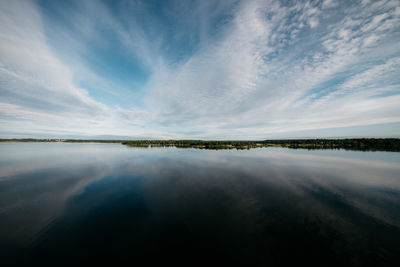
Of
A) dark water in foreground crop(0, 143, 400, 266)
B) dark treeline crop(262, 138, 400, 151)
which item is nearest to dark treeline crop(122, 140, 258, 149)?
dark treeline crop(262, 138, 400, 151)

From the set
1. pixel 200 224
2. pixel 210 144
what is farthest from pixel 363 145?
pixel 200 224

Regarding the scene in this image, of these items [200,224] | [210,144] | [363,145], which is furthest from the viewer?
[210,144]

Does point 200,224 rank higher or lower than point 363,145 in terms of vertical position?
higher

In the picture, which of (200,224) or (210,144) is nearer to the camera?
(200,224)

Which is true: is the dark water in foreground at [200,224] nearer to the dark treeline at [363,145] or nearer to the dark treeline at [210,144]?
the dark treeline at [210,144]

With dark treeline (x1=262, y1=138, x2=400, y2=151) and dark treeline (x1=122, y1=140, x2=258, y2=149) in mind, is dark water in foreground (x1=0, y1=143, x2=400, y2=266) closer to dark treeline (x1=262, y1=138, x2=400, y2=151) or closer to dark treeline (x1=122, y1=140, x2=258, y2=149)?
dark treeline (x1=122, y1=140, x2=258, y2=149)

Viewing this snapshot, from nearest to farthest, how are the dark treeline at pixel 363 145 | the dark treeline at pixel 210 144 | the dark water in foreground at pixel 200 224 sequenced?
the dark water in foreground at pixel 200 224
the dark treeline at pixel 363 145
the dark treeline at pixel 210 144

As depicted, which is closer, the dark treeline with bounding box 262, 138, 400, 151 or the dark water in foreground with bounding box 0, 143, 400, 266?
the dark water in foreground with bounding box 0, 143, 400, 266

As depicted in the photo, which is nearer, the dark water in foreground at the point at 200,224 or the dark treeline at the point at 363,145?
the dark water in foreground at the point at 200,224

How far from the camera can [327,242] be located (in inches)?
234

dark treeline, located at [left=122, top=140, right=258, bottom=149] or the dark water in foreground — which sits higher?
dark treeline, located at [left=122, top=140, right=258, bottom=149]

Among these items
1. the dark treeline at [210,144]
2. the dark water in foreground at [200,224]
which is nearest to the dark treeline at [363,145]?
the dark treeline at [210,144]

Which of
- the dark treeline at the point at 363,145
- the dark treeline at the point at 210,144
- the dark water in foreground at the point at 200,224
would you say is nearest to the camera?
the dark water in foreground at the point at 200,224

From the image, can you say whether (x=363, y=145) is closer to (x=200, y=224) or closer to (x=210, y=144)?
(x=210, y=144)
